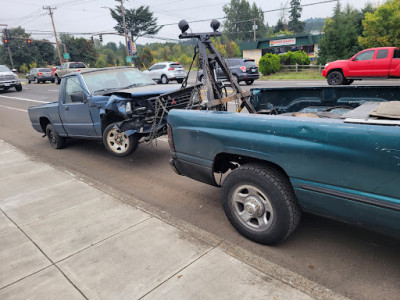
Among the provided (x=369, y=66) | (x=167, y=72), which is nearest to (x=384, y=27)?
(x=369, y=66)

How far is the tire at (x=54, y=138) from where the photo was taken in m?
7.34

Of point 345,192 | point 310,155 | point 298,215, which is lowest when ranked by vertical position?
point 298,215

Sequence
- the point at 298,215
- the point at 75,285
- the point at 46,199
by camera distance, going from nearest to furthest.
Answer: the point at 75,285 → the point at 298,215 → the point at 46,199

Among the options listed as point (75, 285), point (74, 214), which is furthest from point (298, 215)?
point (74, 214)

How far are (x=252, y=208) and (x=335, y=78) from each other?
48.3ft

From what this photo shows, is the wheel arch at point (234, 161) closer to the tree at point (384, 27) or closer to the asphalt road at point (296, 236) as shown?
the asphalt road at point (296, 236)

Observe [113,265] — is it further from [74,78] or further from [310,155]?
[74,78]

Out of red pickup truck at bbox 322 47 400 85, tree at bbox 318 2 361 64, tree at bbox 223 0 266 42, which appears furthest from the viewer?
tree at bbox 223 0 266 42

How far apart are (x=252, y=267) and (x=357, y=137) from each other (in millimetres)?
1380

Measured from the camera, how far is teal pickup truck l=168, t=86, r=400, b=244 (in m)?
2.16

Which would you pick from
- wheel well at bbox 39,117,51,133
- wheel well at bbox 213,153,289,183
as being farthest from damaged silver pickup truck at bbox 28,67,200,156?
wheel well at bbox 213,153,289,183

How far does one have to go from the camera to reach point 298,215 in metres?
2.83

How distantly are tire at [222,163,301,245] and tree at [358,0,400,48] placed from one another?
28.5 meters

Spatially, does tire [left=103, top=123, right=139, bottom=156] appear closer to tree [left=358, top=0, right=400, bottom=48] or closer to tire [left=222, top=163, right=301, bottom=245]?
tire [left=222, top=163, right=301, bottom=245]
